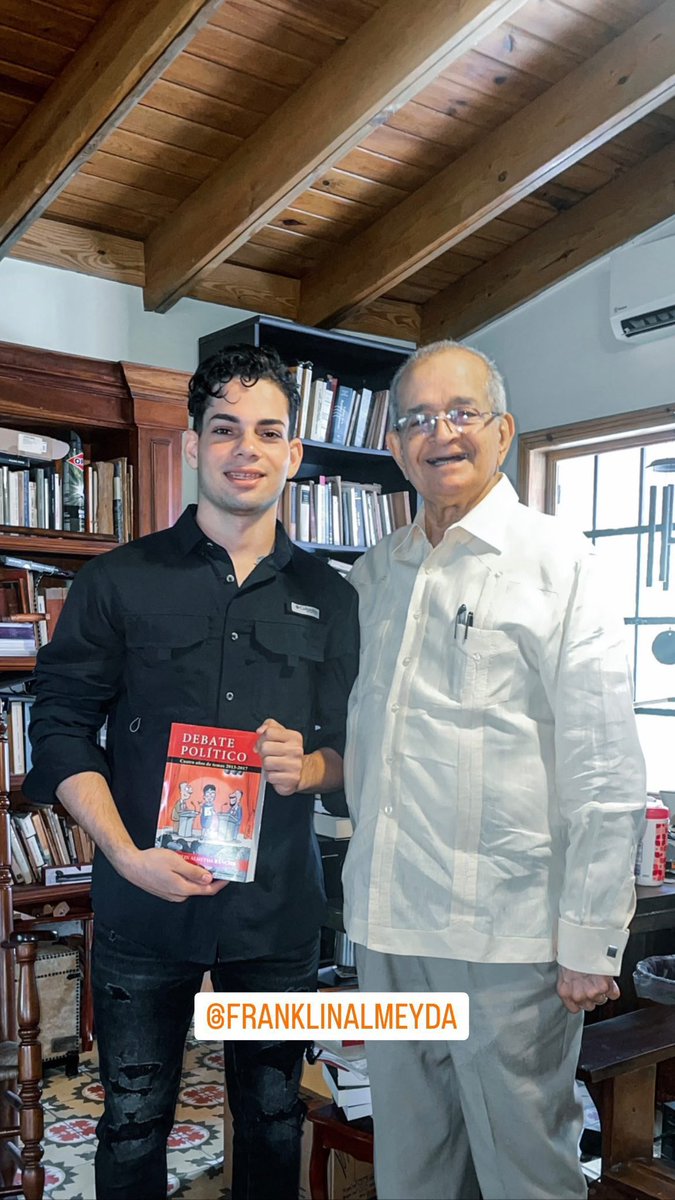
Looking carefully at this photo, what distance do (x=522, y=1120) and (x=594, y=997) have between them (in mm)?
167

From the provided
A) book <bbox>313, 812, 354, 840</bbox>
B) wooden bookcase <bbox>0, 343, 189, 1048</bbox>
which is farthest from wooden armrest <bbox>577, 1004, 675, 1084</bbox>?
wooden bookcase <bbox>0, 343, 189, 1048</bbox>

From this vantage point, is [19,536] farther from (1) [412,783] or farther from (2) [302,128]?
(1) [412,783]

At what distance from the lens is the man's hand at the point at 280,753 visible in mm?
1206

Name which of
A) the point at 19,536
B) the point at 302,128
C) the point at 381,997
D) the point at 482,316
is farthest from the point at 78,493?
the point at 381,997

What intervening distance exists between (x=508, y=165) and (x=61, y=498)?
164 centimetres

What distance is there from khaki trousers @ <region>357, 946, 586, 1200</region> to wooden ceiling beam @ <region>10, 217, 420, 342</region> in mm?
2494

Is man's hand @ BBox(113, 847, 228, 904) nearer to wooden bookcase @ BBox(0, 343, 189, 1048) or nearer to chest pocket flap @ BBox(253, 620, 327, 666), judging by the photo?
chest pocket flap @ BBox(253, 620, 327, 666)

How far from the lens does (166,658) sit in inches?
52.6

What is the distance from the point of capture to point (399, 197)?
3197 millimetres

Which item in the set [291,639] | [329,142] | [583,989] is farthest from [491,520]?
[329,142]

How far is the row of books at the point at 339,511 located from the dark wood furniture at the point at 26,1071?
1.73 m

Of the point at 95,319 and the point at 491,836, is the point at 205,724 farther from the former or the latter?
the point at 95,319

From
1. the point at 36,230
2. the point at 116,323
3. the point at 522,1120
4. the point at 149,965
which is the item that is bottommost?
the point at 522,1120

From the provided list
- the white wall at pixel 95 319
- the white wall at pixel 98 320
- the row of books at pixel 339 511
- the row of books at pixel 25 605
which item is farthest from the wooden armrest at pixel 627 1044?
the white wall at pixel 95 319
